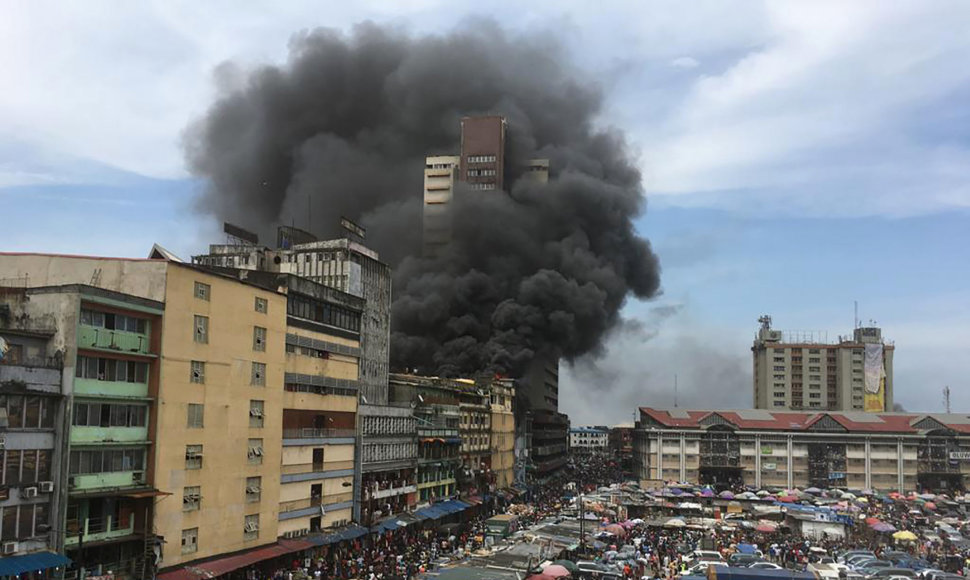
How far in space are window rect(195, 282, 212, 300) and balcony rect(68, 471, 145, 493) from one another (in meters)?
8.51

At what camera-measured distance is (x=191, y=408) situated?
4081 centimetres

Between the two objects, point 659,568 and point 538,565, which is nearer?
point 538,565

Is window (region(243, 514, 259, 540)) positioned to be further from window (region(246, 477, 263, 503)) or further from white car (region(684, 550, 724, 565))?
white car (region(684, 550, 724, 565))

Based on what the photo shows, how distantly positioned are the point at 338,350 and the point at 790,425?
90109 millimetres

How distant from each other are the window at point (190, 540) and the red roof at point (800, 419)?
9565cm

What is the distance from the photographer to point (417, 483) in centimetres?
6800

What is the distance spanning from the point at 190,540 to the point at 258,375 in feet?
31.4

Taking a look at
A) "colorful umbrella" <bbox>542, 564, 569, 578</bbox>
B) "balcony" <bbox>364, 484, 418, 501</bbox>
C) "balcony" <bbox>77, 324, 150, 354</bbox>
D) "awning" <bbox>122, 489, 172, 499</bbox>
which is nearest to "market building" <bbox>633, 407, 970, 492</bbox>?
"balcony" <bbox>364, 484, 418, 501</bbox>

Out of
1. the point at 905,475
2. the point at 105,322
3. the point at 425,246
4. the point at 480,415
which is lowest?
the point at 905,475

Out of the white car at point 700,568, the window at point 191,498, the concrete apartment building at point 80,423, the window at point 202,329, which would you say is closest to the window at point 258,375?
the window at point 202,329

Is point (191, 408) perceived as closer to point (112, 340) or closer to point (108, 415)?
point (108, 415)

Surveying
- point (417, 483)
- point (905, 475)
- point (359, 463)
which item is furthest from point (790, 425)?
point (359, 463)

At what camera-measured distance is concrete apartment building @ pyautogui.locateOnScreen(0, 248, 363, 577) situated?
35469 mm

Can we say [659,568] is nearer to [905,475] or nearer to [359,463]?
[359,463]
